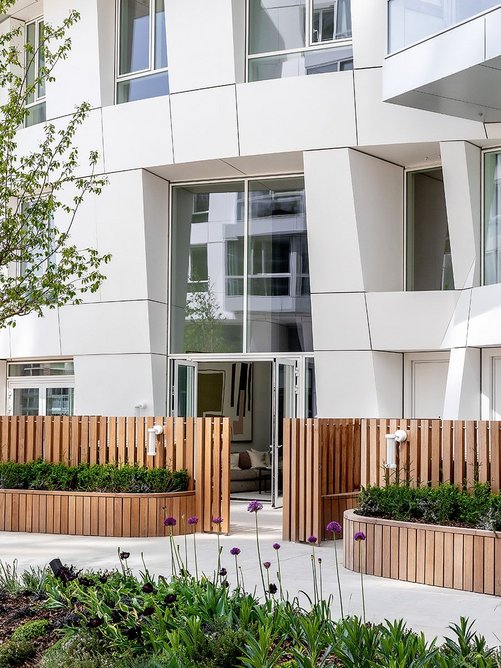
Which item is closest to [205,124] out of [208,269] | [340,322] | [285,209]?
[285,209]

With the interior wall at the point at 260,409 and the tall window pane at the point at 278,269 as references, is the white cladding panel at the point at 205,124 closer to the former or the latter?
the tall window pane at the point at 278,269

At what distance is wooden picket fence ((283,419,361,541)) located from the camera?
12930mm

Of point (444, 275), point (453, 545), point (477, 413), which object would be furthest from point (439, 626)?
point (444, 275)

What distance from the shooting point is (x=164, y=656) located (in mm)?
5559

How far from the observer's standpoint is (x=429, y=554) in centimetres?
1000

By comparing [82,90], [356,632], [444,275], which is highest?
[82,90]

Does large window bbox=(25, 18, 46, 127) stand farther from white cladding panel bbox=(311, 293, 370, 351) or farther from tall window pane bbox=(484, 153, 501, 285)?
tall window pane bbox=(484, 153, 501, 285)

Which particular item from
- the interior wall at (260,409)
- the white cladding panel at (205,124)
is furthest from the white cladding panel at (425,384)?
the interior wall at (260,409)

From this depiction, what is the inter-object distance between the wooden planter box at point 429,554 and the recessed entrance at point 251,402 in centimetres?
610

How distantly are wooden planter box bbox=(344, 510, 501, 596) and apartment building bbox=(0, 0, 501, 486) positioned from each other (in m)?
4.93

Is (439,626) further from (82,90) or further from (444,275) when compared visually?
(82,90)

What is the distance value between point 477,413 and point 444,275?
245cm

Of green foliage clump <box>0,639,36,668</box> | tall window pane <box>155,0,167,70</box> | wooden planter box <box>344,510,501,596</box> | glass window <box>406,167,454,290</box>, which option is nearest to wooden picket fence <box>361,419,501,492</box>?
wooden planter box <box>344,510,501,596</box>

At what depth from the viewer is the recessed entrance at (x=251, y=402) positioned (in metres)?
17.0
